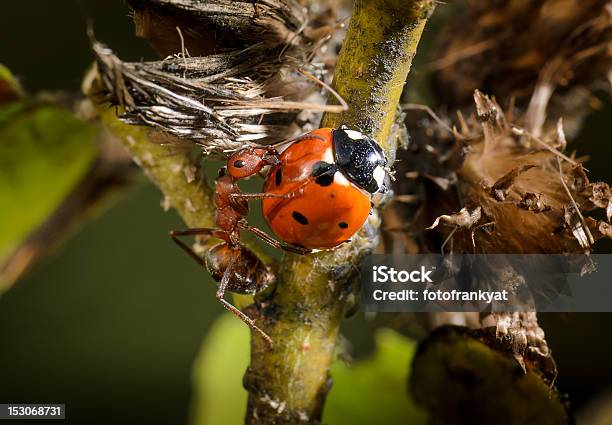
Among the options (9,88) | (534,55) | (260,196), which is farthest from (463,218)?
(9,88)

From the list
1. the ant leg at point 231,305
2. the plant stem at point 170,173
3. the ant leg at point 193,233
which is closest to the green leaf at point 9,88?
the plant stem at point 170,173

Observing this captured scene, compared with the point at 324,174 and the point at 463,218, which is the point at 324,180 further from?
the point at 463,218

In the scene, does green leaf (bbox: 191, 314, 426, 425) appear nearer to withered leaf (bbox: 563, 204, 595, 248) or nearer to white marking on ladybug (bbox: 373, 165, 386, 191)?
→ white marking on ladybug (bbox: 373, 165, 386, 191)

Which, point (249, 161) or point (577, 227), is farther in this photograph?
point (249, 161)

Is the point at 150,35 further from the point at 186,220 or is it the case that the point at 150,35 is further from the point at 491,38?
the point at 491,38

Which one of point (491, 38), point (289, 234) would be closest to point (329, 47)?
point (289, 234)

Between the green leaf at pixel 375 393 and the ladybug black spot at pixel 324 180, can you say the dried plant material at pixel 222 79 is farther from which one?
the green leaf at pixel 375 393

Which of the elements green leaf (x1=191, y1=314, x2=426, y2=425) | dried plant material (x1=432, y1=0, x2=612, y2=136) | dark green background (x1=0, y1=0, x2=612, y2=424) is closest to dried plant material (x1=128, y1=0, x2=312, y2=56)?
dried plant material (x1=432, y1=0, x2=612, y2=136)
